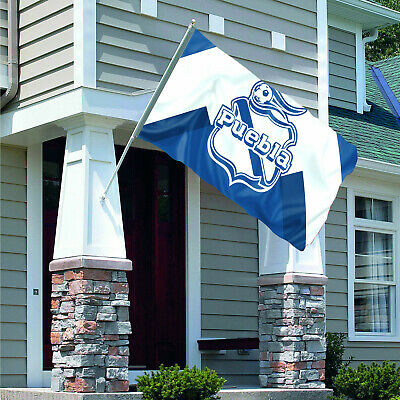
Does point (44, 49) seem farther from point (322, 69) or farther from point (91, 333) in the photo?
A: point (322, 69)

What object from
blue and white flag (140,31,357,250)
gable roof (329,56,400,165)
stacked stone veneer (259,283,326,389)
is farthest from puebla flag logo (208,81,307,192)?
gable roof (329,56,400,165)

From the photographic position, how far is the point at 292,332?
32.4 feet

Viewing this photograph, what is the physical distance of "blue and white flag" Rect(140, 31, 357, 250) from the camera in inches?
336

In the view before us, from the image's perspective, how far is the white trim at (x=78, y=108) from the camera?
28.6 ft

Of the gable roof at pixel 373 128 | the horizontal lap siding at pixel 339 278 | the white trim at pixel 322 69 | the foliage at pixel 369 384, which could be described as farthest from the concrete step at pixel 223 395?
the gable roof at pixel 373 128

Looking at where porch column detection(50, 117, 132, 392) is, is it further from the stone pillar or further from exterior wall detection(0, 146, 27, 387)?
exterior wall detection(0, 146, 27, 387)

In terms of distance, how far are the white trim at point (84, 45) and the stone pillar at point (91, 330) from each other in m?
1.78

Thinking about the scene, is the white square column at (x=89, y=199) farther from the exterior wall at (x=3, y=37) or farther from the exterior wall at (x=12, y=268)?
the exterior wall at (x=3, y=37)

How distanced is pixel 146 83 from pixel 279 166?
1.67m

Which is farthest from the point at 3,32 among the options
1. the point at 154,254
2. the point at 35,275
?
the point at 154,254

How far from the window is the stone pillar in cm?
511

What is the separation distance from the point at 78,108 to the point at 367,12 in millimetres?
7682

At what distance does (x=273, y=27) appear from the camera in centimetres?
1063

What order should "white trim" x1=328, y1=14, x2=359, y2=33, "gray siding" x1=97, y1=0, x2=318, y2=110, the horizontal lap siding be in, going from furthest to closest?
1. "white trim" x1=328, y1=14, x2=359, y2=33
2. the horizontal lap siding
3. "gray siding" x1=97, y1=0, x2=318, y2=110
